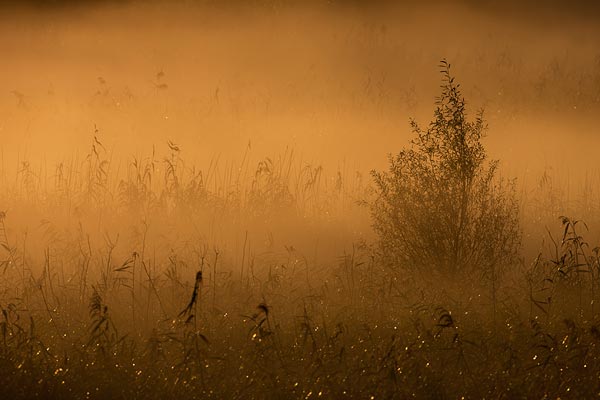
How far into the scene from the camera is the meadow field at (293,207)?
4.66m

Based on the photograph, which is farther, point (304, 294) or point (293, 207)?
point (293, 207)

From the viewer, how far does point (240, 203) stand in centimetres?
859

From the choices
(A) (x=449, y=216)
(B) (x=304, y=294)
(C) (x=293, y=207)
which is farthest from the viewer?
(C) (x=293, y=207)

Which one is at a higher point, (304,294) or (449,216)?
(449,216)

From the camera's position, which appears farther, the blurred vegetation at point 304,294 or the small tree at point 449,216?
the small tree at point 449,216

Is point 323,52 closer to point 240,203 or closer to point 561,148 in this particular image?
point 561,148

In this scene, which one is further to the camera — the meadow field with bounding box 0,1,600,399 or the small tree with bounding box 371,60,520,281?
the small tree with bounding box 371,60,520,281

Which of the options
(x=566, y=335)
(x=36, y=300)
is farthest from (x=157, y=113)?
(x=566, y=335)

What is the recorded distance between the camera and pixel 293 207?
344 inches

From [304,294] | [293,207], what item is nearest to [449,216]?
[304,294]

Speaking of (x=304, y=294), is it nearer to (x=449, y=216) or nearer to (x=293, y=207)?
(x=449, y=216)

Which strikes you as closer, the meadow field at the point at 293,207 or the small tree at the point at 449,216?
the meadow field at the point at 293,207

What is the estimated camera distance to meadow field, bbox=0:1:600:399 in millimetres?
4656

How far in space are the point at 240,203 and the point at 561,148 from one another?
5.88 metres
